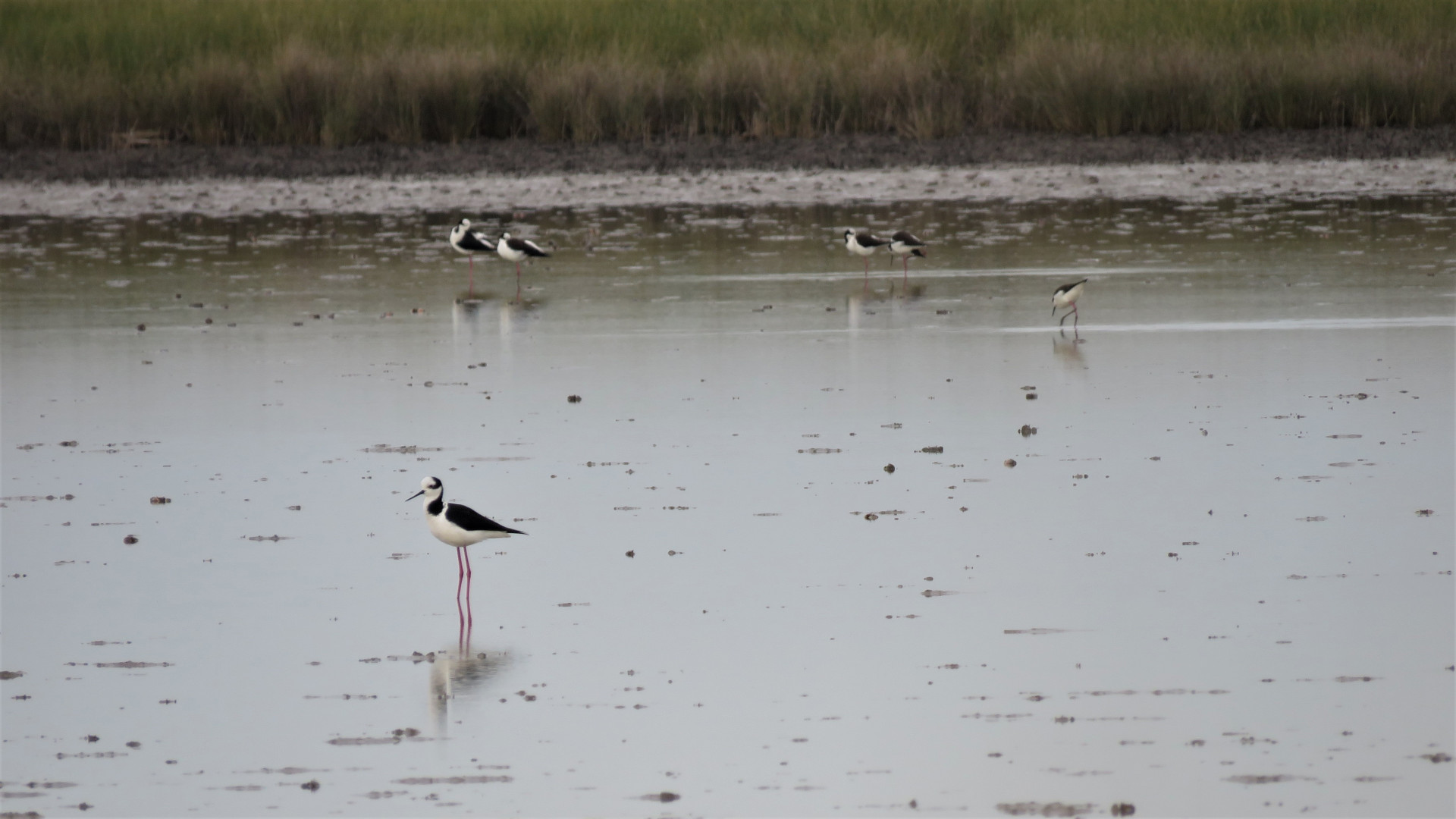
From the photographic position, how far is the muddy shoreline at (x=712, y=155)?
31906mm

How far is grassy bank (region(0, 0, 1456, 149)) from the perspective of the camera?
34.8 metres

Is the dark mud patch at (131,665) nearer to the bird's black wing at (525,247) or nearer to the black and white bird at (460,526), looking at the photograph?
the black and white bird at (460,526)

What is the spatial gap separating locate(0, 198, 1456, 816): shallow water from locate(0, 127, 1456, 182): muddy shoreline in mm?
14091

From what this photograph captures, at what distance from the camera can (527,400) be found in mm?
13367

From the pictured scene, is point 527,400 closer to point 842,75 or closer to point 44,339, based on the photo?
point 44,339

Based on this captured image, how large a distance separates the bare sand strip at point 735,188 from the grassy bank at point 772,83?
11.6 feet

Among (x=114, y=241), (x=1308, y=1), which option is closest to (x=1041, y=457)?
(x=114, y=241)

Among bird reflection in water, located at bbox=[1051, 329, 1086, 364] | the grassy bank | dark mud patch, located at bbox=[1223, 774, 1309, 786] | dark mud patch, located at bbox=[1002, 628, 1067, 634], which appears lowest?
dark mud patch, located at bbox=[1223, 774, 1309, 786]

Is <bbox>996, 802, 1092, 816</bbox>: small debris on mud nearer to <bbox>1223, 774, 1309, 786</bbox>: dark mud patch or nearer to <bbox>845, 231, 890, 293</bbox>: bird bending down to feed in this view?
<bbox>1223, 774, 1309, 786</bbox>: dark mud patch

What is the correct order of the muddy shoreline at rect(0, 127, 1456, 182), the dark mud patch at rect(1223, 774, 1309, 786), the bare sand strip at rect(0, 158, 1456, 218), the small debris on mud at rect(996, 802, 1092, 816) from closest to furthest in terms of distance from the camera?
the small debris on mud at rect(996, 802, 1092, 816)
the dark mud patch at rect(1223, 774, 1309, 786)
the bare sand strip at rect(0, 158, 1456, 218)
the muddy shoreline at rect(0, 127, 1456, 182)

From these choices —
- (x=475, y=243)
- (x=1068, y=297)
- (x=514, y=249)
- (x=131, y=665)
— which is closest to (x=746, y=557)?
(x=131, y=665)

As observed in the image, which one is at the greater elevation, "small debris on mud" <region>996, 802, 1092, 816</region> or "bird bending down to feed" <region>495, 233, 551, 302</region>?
"bird bending down to feed" <region>495, 233, 551, 302</region>

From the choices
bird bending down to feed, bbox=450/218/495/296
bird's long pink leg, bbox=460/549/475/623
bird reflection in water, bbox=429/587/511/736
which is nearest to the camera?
bird reflection in water, bbox=429/587/511/736

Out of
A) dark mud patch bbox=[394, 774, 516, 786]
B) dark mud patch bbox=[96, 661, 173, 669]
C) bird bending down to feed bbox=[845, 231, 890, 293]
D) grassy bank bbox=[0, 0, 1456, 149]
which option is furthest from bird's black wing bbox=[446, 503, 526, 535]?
grassy bank bbox=[0, 0, 1456, 149]
